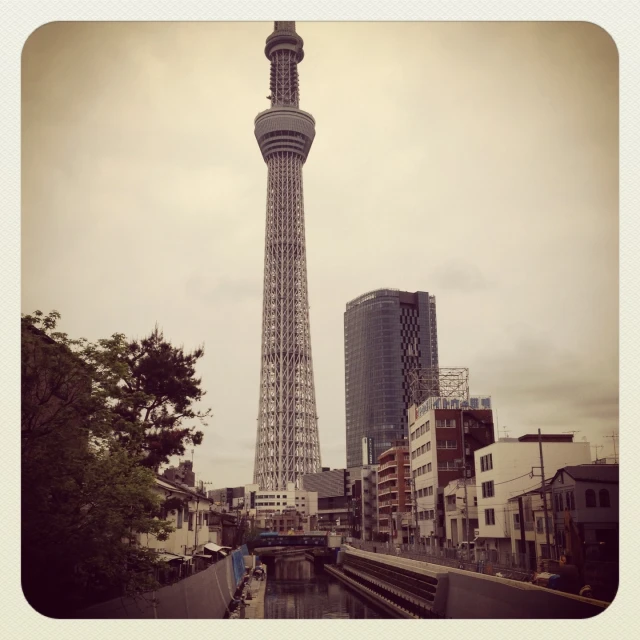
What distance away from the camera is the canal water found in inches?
1183

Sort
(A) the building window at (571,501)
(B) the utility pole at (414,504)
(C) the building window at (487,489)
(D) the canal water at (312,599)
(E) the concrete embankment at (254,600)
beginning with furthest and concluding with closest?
1. (B) the utility pole at (414,504)
2. (C) the building window at (487,489)
3. (D) the canal water at (312,599)
4. (E) the concrete embankment at (254,600)
5. (A) the building window at (571,501)

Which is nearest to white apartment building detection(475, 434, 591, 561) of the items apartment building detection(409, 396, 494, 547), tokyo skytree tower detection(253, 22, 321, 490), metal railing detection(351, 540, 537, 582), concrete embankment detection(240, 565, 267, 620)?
metal railing detection(351, 540, 537, 582)

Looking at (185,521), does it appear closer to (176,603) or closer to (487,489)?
(176,603)

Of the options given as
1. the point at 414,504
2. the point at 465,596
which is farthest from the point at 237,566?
the point at 465,596

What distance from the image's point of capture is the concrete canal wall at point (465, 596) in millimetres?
12555

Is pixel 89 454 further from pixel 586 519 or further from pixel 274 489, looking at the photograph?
pixel 274 489

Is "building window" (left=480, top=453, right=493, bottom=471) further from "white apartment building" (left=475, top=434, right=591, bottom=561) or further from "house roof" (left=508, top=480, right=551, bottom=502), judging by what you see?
"house roof" (left=508, top=480, right=551, bottom=502)

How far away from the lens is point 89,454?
12133mm

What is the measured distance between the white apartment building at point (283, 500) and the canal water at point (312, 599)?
149 feet

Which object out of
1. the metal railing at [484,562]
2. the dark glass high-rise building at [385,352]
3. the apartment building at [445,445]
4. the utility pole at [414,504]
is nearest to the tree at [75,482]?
the metal railing at [484,562]

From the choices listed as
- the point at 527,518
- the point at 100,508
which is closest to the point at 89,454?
the point at 100,508

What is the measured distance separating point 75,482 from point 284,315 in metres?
93.3

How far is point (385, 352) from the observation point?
107m

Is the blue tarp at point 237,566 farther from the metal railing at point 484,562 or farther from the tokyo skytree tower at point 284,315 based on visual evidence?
the tokyo skytree tower at point 284,315
